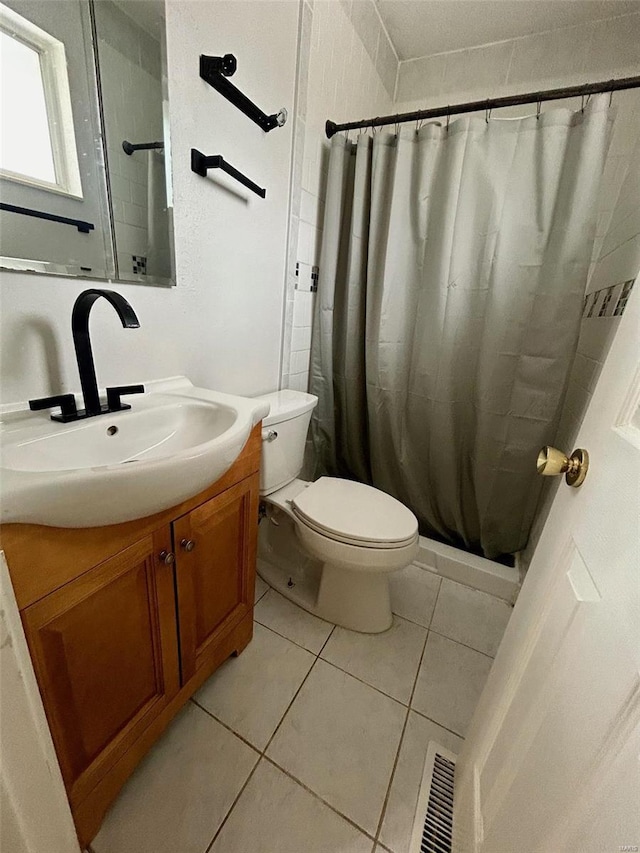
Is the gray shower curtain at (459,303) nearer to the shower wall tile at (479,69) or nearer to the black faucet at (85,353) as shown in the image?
the shower wall tile at (479,69)

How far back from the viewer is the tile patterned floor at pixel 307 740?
2.55 ft

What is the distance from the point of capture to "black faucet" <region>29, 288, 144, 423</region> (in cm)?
67

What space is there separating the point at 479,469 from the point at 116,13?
169cm

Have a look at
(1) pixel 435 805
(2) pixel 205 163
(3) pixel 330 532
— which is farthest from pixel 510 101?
(1) pixel 435 805

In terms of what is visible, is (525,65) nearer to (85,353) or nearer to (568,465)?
(568,465)

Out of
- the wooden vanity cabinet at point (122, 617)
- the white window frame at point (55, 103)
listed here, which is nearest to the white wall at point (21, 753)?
the wooden vanity cabinet at point (122, 617)

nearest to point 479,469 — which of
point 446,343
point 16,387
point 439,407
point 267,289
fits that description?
point 439,407

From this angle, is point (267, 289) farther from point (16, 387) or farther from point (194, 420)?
point (16, 387)

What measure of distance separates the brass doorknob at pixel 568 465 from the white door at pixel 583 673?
0.01 m

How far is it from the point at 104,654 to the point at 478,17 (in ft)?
8.11

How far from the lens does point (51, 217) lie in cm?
69

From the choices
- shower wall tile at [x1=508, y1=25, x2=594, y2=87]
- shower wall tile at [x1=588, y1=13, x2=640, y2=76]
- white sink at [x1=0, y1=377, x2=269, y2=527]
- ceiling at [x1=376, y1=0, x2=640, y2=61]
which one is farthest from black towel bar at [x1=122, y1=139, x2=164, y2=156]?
shower wall tile at [x1=588, y1=13, x2=640, y2=76]

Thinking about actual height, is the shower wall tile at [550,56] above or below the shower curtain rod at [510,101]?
above

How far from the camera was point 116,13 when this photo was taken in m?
0.73
